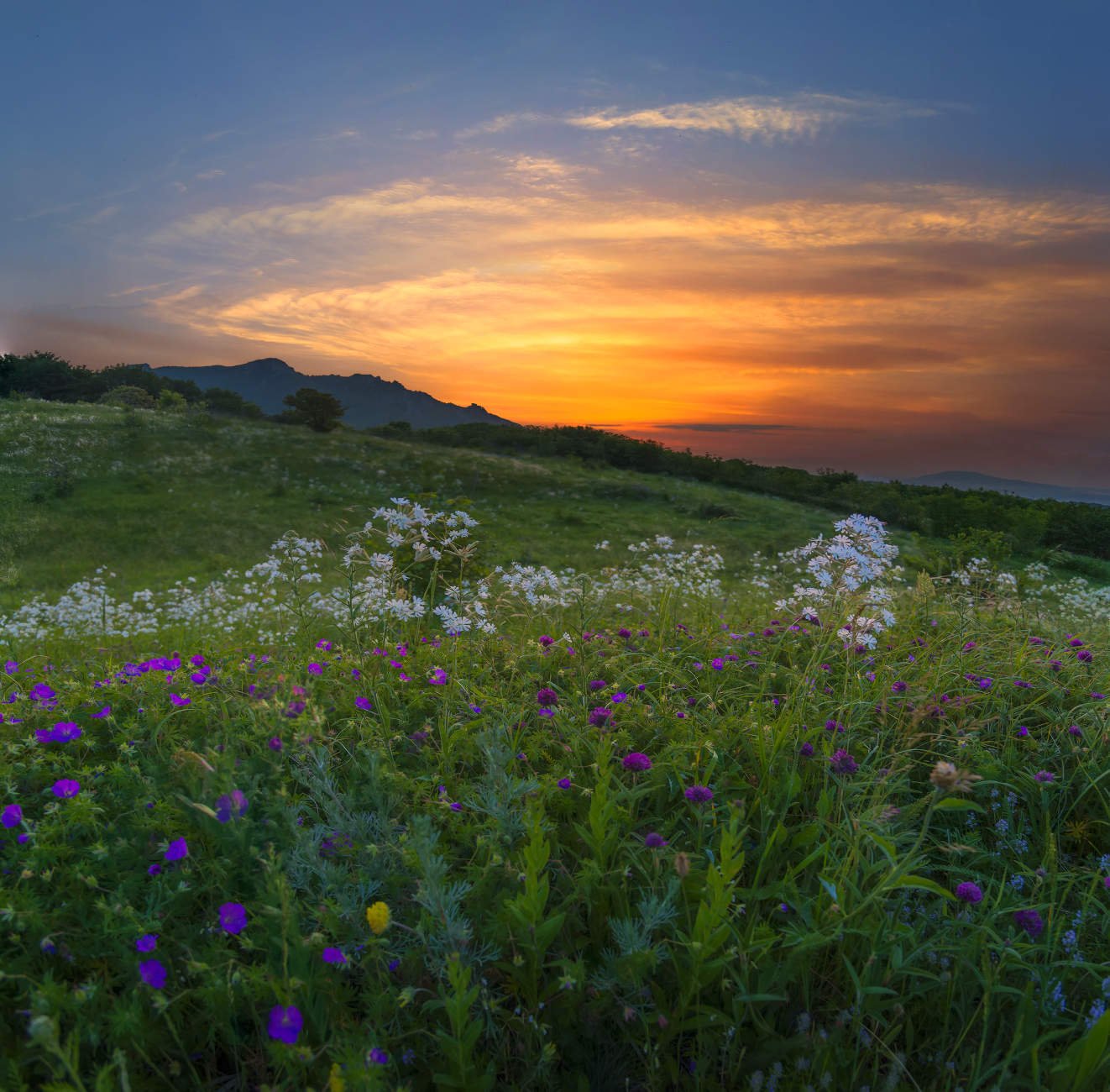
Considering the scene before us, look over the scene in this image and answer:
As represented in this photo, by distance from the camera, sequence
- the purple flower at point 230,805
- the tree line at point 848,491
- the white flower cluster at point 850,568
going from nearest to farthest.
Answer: the purple flower at point 230,805, the white flower cluster at point 850,568, the tree line at point 848,491

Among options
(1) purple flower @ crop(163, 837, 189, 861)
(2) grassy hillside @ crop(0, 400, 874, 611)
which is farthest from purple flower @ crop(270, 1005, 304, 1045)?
(2) grassy hillside @ crop(0, 400, 874, 611)

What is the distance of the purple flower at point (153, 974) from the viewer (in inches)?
78.5

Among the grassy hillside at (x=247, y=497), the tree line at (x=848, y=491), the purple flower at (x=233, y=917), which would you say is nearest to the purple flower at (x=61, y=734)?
the purple flower at (x=233, y=917)

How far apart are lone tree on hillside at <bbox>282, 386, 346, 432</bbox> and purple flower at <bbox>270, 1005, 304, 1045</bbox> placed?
45.2 m

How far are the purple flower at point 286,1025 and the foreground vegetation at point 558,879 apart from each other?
13 millimetres

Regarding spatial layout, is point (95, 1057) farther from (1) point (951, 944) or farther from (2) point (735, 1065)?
(1) point (951, 944)

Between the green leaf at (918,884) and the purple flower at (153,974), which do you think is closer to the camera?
the purple flower at (153,974)

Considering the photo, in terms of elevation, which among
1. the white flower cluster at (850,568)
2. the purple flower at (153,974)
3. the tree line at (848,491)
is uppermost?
the tree line at (848,491)

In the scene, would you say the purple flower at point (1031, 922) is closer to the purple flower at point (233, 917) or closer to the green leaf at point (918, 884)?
the green leaf at point (918, 884)

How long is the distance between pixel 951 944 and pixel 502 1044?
1.69 meters

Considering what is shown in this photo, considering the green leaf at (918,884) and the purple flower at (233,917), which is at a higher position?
the green leaf at (918,884)

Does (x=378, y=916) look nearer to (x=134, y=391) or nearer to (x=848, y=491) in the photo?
(x=848, y=491)

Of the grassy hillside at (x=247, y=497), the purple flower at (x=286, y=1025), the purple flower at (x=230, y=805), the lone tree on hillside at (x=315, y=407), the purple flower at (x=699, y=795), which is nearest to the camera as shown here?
the purple flower at (x=286, y=1025)

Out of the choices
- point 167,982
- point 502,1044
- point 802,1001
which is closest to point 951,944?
point 802,1001
